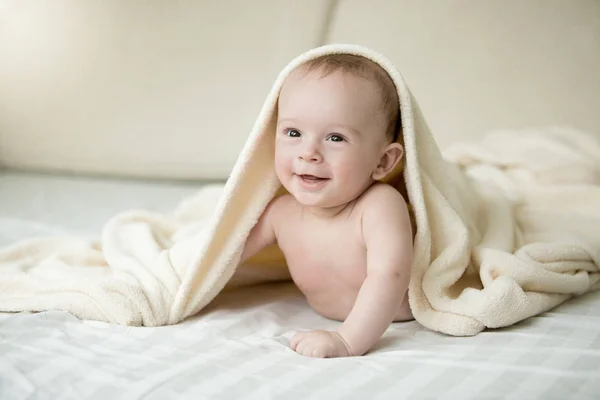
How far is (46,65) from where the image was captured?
196 centimetres

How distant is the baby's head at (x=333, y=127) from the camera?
3.45 ft

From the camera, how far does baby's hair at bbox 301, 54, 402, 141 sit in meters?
1.07

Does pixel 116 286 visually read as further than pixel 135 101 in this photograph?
No

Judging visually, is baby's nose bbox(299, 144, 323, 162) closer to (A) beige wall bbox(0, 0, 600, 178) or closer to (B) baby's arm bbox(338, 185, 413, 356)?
(B) baby's arm bbox(338, 185, 413, 356)

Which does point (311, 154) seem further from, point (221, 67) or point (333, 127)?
point (221, 67)

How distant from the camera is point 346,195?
108 cm

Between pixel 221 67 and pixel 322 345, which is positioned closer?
pixel 322 345

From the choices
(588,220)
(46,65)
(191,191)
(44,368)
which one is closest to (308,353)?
(44,368)

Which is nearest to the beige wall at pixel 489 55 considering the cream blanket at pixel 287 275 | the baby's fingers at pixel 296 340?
the cream blanket at pixel 287 275

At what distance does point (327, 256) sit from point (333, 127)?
209 mm

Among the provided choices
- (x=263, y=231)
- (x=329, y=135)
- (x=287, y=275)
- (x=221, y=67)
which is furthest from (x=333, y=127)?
(x=221, y=67)

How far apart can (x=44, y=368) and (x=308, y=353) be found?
34 cm

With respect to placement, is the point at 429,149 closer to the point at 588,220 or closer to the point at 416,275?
the point at 416,275

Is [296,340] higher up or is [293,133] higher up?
[293,133]
